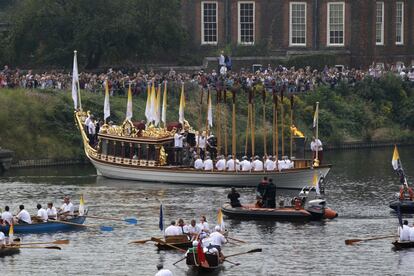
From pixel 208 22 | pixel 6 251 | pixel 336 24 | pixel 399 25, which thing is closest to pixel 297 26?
pixel 336 24

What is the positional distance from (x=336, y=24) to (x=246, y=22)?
7.21 metres

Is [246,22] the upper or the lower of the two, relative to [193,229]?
upper

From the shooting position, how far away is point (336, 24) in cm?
13475

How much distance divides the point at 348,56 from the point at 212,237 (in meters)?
63.7

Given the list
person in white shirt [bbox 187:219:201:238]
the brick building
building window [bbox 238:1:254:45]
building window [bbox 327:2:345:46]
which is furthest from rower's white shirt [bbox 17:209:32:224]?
building window [bbox 327:2:345:46]

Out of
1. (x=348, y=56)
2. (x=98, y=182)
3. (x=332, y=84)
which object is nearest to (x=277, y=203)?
(x=98, y=182)

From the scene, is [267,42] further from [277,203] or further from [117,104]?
[277,203]

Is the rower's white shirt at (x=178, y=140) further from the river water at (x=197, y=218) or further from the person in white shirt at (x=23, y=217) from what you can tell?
the person in white shirt at (x=23, y=217)

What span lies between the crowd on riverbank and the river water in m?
9.49

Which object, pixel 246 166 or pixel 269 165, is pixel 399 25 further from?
pixel 269 165

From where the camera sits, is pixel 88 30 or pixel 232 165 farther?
pixel 88 30

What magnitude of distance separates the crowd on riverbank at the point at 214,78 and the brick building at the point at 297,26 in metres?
2.74

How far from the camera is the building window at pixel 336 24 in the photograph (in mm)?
134750

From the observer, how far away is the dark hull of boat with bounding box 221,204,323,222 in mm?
82938
